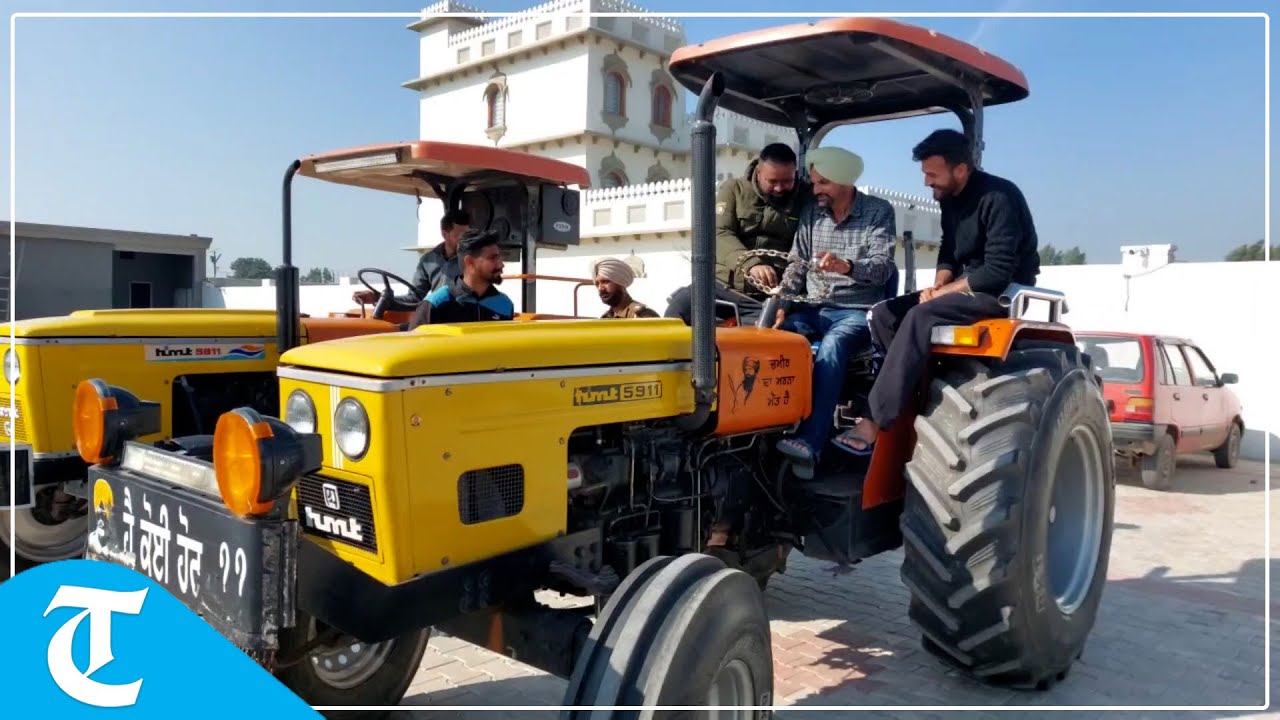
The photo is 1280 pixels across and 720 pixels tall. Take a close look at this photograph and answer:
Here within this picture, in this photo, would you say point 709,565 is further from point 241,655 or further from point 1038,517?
point 1038,517

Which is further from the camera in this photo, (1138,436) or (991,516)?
(1138,436)

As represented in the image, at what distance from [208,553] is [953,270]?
10.7ft

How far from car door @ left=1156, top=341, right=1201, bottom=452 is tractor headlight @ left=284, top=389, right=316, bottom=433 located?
9.73 m

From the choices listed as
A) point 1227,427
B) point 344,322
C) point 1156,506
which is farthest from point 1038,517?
point 1227,427

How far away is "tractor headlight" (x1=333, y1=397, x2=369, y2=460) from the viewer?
2.34m

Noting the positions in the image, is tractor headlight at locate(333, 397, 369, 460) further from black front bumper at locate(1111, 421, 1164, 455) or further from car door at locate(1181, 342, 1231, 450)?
Answer: car door at locate(1181, 342, 1231, 450)

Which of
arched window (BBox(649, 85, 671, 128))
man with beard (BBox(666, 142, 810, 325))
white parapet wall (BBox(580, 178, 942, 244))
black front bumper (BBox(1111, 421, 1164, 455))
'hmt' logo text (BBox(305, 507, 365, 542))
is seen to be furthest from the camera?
arched window (BBox(649, 85, 671, 128))

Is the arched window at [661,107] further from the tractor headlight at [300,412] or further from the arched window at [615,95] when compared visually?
the tractor headlight at [300,412]

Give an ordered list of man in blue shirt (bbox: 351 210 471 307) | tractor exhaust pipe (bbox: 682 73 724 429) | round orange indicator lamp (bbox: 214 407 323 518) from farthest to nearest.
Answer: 1. man in blue shirt (bbox: 351 210 471 307)
2. tractor exhaust pipe (bbox: 682 73 724 429)
3. round orange indicator lamp (bbox: 214 407 323 518)

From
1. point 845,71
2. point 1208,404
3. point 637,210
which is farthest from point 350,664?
point 637,210

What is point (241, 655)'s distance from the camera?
2305 mm

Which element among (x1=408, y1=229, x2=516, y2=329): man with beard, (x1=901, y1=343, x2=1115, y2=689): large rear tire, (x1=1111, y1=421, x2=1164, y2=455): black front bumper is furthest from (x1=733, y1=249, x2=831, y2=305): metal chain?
(x1=1111, y1=421, x2=1164, y2=455): black front bumper

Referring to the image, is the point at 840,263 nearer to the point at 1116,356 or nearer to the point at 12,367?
the point at 12,367

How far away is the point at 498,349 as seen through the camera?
8.30 feet
